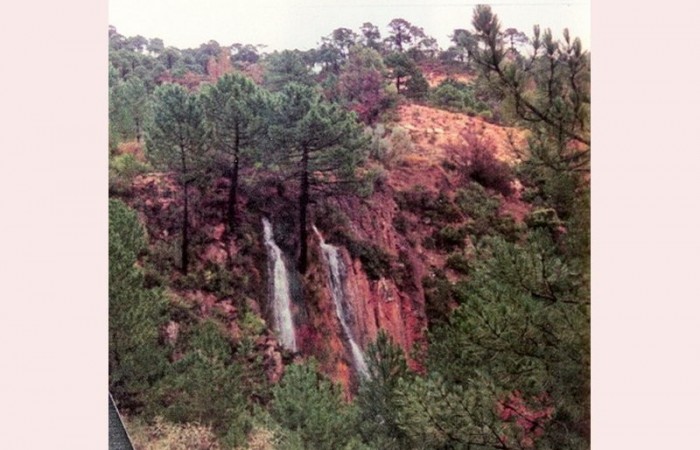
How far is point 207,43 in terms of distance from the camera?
5.23m

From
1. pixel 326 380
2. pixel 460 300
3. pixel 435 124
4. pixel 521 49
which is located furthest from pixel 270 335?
pixel 521 49

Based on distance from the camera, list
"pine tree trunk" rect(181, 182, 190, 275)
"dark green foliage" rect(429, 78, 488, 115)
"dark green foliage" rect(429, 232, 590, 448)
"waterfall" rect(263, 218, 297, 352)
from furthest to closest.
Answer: "pine tree trunk" rect(181, 182, 190, 275) → "waterfall" rect(263, 218, 297, 352) → "dark green foliage" rect(429, 78, 488, 115) → "dark green foliage" rect(429, 232, 590, 448)

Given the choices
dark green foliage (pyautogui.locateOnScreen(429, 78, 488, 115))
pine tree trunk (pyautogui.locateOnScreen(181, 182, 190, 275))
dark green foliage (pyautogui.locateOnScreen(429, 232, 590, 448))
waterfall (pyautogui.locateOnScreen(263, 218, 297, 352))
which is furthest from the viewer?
pine tree trunk (pyautogui.locateOnScreen(181, 182, 190, 275))

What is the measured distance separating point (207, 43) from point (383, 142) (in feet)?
3.58

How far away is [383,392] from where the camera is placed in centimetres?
505

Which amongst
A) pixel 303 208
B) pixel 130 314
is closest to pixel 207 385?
pixel 130 314

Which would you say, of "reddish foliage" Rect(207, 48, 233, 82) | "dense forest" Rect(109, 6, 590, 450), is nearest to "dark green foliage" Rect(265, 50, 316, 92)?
"dense forest" Rect(109, 6, 590, 450)

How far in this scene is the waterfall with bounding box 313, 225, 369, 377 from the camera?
5066 millimetres

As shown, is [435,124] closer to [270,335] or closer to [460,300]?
[460,300]

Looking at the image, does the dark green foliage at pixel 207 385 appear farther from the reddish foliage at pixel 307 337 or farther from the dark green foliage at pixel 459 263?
the dark green foliage at pixel 459 263

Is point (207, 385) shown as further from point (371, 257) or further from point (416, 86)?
point (416, 86)

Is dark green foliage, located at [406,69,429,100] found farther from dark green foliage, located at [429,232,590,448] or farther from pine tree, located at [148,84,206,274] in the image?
pine tree, located at [148,84,206,274]

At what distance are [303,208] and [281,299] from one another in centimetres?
49

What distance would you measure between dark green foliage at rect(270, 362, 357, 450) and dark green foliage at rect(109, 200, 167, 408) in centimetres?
73
